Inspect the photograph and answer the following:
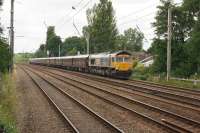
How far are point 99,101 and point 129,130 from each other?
859cm

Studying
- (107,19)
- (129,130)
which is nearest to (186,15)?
(107,19)

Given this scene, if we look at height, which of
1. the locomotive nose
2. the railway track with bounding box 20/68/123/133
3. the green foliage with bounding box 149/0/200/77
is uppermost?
the green foliage with bounding box 149/0/200/77

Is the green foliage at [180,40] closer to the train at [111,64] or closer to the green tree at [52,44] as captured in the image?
the train at [111,64]

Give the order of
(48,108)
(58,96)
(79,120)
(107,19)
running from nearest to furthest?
(79,120), (48,108), (58,96), (107,19)

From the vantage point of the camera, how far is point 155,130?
13422 mm

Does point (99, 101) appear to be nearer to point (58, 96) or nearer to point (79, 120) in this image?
point (58, 96)

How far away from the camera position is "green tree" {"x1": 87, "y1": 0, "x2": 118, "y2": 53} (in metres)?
77.7

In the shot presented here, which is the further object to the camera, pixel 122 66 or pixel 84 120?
pixel 122 66

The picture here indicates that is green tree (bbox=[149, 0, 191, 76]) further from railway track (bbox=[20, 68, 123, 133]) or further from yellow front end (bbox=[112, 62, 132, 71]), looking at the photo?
railway track (bbox=[20, 68, 123, 133])

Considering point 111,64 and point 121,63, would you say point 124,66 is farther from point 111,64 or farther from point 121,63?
point 111,64

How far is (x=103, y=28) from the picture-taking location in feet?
257

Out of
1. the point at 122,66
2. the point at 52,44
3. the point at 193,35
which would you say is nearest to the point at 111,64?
the point at 122,66

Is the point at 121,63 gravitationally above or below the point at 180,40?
below

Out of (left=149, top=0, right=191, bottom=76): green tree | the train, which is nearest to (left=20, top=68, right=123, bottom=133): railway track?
the train
